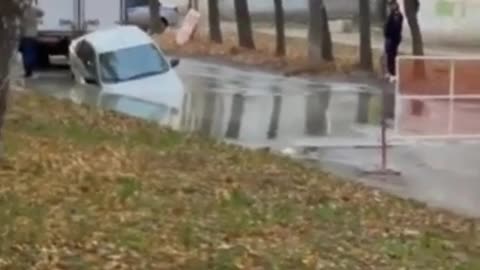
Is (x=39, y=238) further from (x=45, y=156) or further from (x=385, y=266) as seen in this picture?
(x=45, y=156)

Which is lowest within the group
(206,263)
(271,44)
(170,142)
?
(271,44)

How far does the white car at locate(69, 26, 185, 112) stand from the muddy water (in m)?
0.32

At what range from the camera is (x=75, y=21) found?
3666 cm

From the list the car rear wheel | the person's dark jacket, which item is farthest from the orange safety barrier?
the car rear wheel

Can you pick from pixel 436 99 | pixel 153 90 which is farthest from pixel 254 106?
pixel 436 99

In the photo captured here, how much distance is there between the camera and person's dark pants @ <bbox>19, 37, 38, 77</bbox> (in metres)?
34.8

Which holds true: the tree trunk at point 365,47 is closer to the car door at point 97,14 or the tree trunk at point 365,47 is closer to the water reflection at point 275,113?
the water reflection at point 275,113

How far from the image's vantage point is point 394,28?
114ft

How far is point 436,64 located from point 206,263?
606 inches

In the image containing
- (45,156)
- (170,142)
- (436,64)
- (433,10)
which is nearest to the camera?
(45,156)

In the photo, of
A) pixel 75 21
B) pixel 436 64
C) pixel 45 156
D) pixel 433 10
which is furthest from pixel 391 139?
pixel 433 10

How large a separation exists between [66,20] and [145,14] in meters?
19.3

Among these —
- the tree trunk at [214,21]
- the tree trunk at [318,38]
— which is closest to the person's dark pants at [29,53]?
the tree trunk at [318,38]

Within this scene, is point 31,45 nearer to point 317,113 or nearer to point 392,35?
point 392,35
